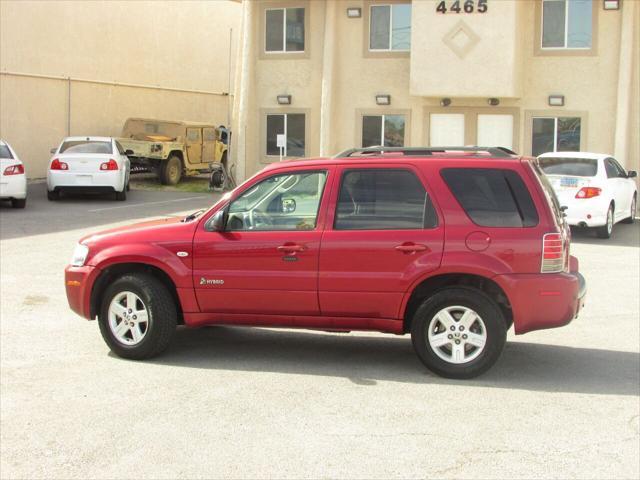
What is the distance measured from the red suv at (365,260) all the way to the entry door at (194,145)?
2164cm

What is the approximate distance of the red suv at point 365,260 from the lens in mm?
7273

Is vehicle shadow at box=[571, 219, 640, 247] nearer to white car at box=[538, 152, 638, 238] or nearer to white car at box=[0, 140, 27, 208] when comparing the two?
white car at box=[538, 152, 638, 238]

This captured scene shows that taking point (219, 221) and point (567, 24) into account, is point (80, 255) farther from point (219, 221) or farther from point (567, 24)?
point (567, 24)

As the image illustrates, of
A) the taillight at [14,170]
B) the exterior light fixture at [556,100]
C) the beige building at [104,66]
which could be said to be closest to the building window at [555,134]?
the exterior light fixture at [556,100]

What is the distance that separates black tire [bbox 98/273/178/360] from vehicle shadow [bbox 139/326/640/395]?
0.17 metres

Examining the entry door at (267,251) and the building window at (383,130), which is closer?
the entry door at (267,251)

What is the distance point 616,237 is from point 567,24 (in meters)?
7.33

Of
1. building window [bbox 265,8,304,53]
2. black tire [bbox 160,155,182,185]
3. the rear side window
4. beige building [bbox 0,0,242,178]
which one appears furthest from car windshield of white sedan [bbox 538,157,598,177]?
beige building [bbox 0,0,242,178]

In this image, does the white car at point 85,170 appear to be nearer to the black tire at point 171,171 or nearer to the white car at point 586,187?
the black tire at point 171,171

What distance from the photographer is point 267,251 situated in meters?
7.57

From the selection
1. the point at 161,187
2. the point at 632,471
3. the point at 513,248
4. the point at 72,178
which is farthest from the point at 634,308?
the point at 161,187

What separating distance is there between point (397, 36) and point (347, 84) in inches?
70.4

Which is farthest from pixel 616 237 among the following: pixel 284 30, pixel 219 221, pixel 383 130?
pixel 219 221

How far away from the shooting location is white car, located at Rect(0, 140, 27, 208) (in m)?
20.2
